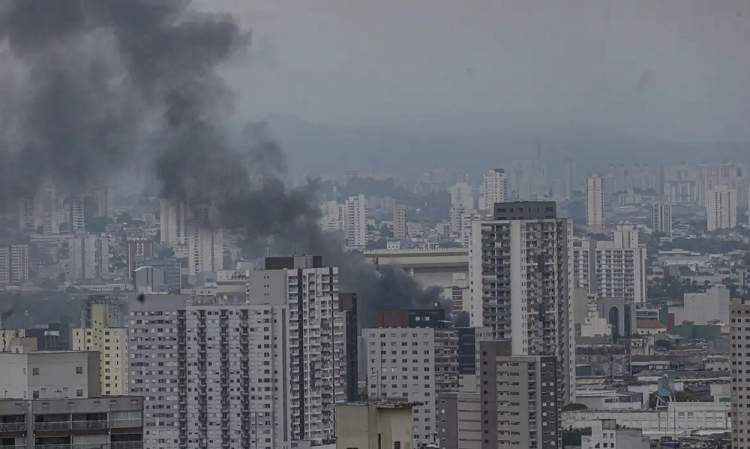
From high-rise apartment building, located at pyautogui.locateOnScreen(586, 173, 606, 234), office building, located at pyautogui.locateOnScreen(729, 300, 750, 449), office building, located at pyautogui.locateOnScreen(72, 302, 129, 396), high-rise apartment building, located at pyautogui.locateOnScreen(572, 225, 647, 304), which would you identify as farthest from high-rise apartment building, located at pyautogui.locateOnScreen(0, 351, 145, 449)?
high-rise apartment building, located at pyautogui.locateOnScreen(572, 225, 647, 304)

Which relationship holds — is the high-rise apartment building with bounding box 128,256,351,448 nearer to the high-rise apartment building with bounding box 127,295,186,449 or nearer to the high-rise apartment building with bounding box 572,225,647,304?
the high-rise apartment building with bounding box 127,295,186,449

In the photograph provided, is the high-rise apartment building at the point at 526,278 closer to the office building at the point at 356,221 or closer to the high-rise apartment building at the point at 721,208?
the high-rise apartment building at the point at 721,208

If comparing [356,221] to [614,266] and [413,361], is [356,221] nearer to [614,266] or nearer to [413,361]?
[614,266]

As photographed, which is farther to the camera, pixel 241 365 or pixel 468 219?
pixel 468 219

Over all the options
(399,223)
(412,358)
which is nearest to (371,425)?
(412,358)

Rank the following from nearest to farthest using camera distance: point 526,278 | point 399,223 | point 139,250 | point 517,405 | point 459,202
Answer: point 517,405 → point 526,278 → point 139,250 → point 459,202 → point 399,223

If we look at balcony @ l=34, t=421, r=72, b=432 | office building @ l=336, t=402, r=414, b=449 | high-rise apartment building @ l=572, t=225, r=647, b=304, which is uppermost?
high-rise apartment building @ l=572, t=225, r=647, b=304
